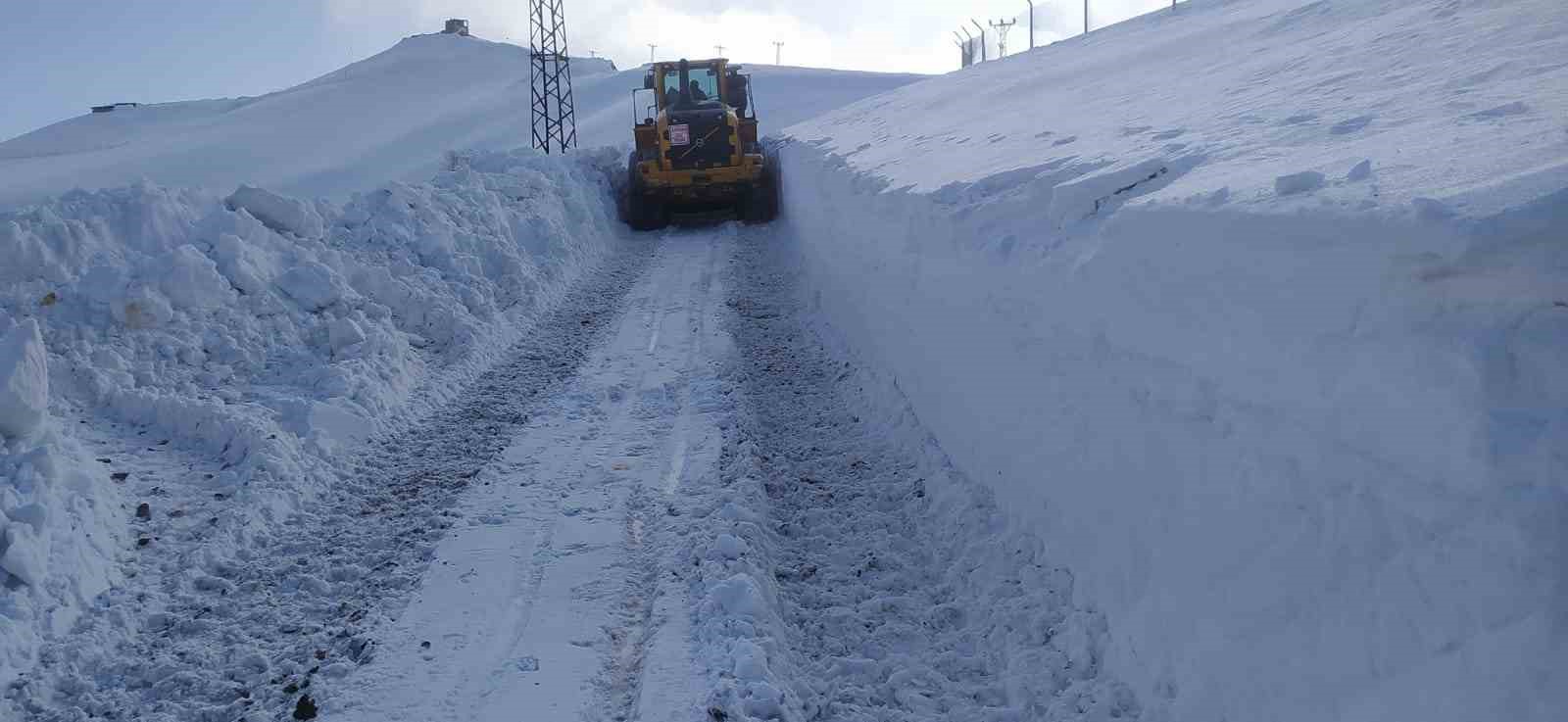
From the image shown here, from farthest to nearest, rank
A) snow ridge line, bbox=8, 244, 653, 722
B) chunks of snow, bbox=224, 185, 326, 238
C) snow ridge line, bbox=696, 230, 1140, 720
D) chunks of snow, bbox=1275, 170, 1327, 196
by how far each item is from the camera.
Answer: chunks of snow, bbox=224, 185, 326, 238 → snow ridge line, bbox=8, 244, 653, 722 → snow ridge line, bbox=696, 230, 1140, 720 → chunks of snow, bbox=1275, 170, 1327, 196

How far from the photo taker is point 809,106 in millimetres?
45312

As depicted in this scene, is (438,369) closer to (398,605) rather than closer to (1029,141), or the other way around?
(398,605)

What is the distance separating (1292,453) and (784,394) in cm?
487

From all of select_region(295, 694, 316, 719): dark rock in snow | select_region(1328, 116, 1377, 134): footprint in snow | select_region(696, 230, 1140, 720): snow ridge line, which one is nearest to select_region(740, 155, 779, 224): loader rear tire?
select_region(696, 230, 1140, 720): snow ridge line

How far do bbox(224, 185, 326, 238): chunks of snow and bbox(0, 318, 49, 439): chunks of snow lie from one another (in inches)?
148

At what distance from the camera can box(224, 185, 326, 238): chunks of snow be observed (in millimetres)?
8883

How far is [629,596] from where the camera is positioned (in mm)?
4449

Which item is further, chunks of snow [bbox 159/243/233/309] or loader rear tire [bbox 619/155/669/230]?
loader rear tire [bbox 619/155/669/230]

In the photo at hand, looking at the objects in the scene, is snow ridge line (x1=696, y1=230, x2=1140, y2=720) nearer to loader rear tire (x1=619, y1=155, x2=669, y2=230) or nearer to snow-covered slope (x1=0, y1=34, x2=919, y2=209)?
loader rear tire (x1=619, y1=155, x2=669, y2=230)

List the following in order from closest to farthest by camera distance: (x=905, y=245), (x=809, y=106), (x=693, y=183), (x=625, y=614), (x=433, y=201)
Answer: (x=625, y=614), (x=905, y=245), (x=433, y=201), (x=693, y=183), (x=809, y=106)

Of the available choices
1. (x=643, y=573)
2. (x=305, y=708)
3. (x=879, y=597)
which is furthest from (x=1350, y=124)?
(x=305, y=708)

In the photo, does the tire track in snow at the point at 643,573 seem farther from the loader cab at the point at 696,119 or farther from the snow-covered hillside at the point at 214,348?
the loader cab at the point at 696,119

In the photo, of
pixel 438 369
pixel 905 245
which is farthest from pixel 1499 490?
pixel 438 369

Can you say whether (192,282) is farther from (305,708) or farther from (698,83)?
(698,83)
